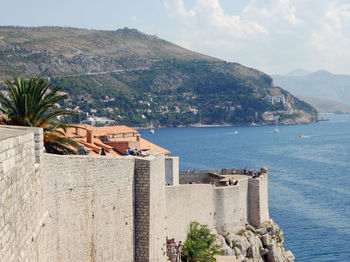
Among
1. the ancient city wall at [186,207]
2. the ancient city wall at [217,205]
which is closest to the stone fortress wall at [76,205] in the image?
the ancient city wall at [186,207]

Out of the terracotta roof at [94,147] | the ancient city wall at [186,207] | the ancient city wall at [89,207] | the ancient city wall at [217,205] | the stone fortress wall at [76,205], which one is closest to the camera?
the stone fortress wall at [76,205]

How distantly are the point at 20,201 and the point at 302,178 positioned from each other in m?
65.1

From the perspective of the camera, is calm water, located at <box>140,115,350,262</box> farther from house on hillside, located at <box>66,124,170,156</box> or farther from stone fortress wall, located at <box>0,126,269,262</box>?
stone fortress wall, located at <box>0,126,269,262</box>

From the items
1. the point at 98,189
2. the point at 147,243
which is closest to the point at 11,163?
the point at 98,189

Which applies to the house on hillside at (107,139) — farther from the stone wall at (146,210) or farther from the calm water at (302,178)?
the calm water at (302,178)

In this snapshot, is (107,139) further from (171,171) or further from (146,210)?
(146,210)

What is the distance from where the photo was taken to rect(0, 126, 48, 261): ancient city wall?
22.1ft

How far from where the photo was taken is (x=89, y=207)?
1277 cm

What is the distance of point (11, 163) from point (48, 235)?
3917mm

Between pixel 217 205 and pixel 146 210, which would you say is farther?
pixel 217 205

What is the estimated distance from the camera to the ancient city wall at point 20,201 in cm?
674

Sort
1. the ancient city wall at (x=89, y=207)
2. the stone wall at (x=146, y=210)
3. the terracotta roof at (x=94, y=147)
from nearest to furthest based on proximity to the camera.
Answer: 1. the ancient city wall at (x=89, y=207)
2. the stone wall at (x=146, y=210)
3. the terracotta roof at (x=94, y=147)

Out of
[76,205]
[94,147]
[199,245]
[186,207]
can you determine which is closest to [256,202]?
[186,207]

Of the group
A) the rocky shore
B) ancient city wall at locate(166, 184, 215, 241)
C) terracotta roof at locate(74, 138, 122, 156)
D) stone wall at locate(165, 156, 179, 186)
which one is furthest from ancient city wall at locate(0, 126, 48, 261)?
the rocky shore
